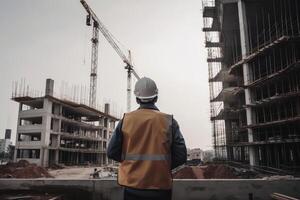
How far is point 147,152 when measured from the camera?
1960 mm

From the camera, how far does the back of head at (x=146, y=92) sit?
2184 mm

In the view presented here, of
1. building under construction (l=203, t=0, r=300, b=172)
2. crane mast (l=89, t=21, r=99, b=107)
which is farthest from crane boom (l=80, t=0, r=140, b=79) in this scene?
building under construction (l=203, t=0, r=300, b=172)

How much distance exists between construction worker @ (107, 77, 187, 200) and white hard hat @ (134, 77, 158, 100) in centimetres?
11

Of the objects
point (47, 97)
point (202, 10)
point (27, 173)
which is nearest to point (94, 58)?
point (47, 97)

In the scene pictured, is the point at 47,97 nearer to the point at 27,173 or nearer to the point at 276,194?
the point at 27,173

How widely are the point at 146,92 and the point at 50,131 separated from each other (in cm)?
4163

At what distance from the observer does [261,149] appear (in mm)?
26984

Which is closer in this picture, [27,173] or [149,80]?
[149,80]

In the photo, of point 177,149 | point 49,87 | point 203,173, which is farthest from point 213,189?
point 49,87

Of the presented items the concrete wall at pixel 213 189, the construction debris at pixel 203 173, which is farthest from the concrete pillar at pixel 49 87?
the concrete wall at pixel 213 189

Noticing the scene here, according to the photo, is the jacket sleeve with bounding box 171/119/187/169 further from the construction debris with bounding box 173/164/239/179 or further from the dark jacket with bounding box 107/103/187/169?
the construction debris with bounding box 173/164/239/179

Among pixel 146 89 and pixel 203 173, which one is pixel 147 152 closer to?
pixel 146 89

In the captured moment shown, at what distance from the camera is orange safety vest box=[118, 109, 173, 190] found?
6.30ft

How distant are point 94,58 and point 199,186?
6167 centimetres
